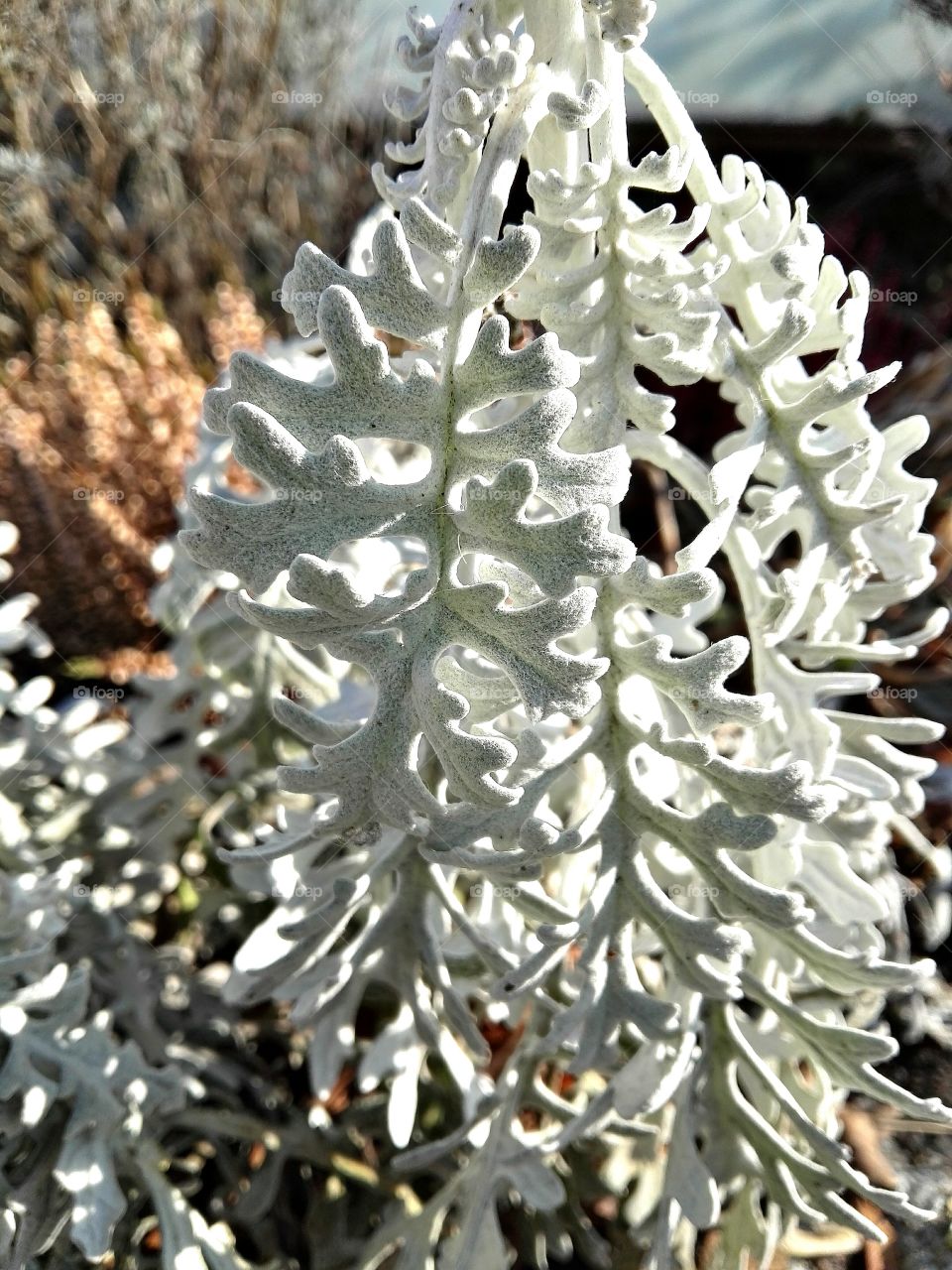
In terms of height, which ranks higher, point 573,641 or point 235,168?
point 235,168

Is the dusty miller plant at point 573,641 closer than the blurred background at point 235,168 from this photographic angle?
Yes

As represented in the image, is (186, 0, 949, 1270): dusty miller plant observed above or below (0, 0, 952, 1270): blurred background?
below

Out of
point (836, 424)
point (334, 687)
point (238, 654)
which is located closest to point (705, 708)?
point (836, 424)

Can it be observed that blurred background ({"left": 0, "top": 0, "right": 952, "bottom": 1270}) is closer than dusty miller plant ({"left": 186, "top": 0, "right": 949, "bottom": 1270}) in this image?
No

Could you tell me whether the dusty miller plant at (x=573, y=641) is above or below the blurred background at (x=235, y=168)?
below

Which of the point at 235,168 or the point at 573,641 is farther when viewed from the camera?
the point at 235,168
